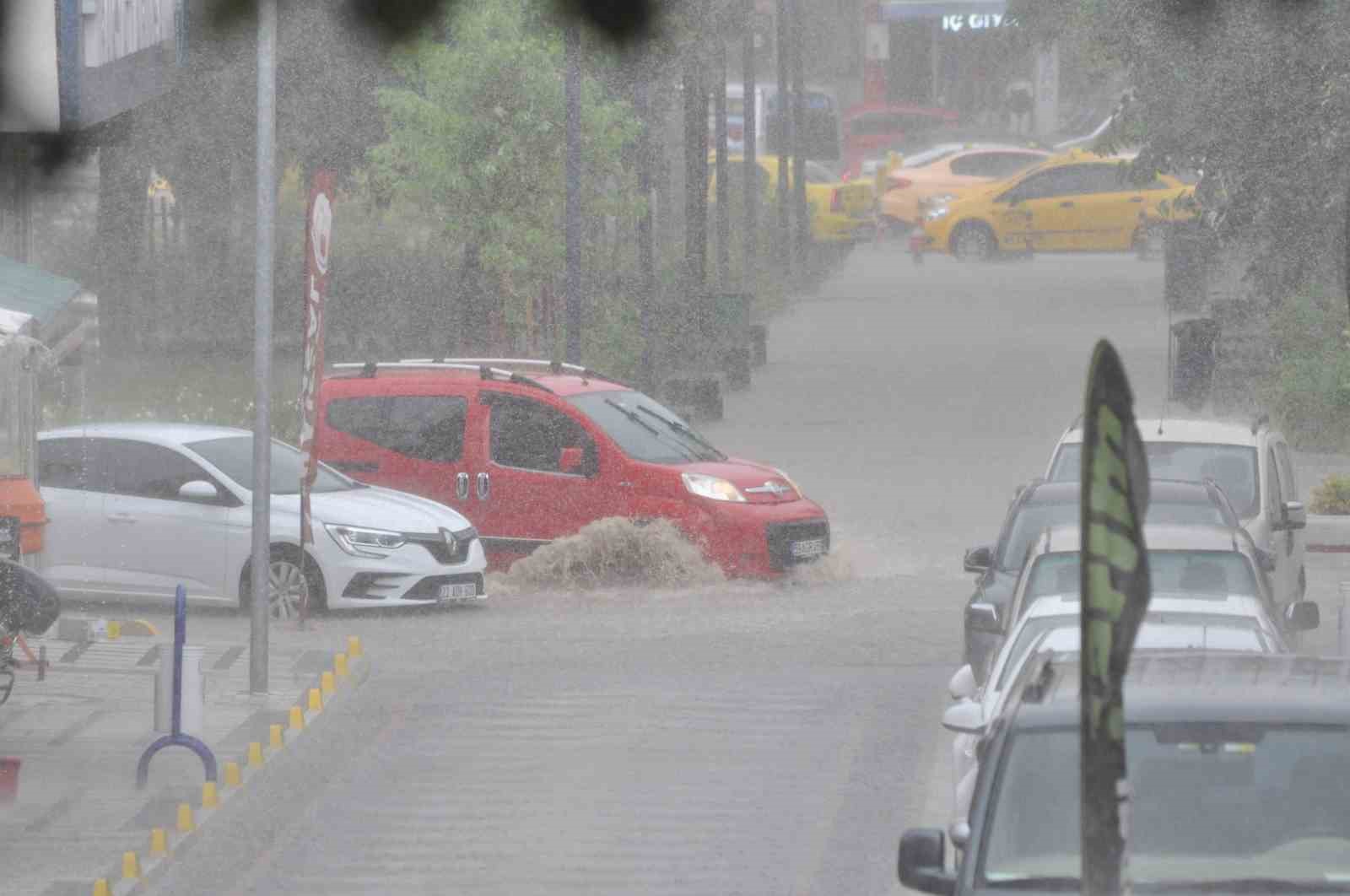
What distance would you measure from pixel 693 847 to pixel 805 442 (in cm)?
1517

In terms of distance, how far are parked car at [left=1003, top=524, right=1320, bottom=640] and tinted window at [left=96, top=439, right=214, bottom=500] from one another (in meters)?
7.39

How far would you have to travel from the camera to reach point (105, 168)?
34875 mm

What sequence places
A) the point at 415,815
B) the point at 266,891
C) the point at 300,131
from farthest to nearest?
the point at 300,131 → the point at 415,815 → the point at 266,891

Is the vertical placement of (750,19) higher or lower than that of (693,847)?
higher

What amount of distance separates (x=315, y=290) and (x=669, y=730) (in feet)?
12.2

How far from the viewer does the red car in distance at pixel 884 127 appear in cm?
6931

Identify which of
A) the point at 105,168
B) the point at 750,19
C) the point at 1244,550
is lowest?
the point at 1244,550

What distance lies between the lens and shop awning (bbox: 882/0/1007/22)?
207ft

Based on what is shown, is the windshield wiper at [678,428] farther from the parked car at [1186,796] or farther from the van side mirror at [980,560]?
the parked car at [1186,796]

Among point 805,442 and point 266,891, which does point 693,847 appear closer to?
point 266,891

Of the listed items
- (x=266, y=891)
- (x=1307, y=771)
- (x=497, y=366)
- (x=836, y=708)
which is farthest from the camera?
(x=497, y=366)

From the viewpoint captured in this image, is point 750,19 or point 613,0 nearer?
point 613,0

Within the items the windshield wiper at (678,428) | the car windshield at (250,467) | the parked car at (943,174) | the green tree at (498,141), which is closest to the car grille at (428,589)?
the car windshield at (250,467)

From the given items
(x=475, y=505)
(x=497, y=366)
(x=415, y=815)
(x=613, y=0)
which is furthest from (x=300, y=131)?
(x=415, y=815)
